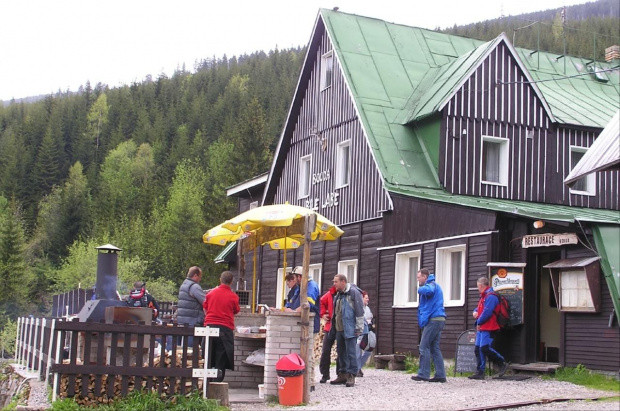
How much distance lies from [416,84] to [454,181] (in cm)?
449

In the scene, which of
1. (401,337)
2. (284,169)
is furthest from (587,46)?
(401,337)

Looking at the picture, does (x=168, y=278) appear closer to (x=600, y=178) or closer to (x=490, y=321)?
(x=600, y=178)

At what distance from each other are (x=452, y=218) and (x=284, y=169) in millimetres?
10706

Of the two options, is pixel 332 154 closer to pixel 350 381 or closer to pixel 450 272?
pixel 450 272

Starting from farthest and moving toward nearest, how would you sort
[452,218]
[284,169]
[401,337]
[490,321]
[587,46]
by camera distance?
1. [587,46]
2. [284,169]
3. [401,337]
4. [452,218]
5. [490,321]

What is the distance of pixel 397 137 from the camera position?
23.7m

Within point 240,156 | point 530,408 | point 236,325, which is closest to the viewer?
point 530,408

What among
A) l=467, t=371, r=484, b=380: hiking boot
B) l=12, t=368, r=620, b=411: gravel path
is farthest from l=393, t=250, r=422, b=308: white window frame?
l=12, t=368, r=620, b=411: gravel path

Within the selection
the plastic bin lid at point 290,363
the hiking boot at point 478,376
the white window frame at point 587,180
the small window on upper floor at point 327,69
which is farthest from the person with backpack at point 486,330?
the small window on upper floor at point 327,69

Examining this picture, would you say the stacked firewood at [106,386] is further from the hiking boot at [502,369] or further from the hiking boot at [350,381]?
the hiking boot at [502,369]

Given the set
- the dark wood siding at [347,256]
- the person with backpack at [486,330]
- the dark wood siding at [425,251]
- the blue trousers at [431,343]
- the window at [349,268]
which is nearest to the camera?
the blue trousers at [431,343]

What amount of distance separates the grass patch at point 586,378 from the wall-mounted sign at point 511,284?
1365 millimetres

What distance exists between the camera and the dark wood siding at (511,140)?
74.2 ft

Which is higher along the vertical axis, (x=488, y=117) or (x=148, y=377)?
(x=488, y=117)
